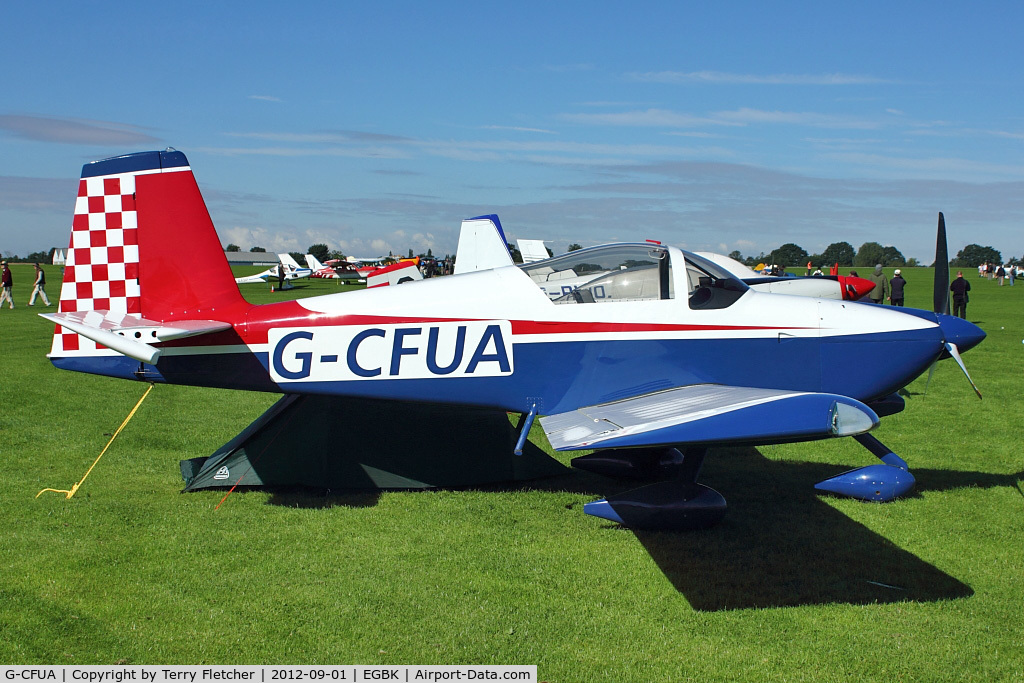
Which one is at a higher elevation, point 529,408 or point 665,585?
point 529,408

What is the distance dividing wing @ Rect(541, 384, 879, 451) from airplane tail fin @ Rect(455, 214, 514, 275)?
10718 millimetres

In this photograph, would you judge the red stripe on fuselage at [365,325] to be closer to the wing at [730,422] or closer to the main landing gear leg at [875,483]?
the wing at [730,422]

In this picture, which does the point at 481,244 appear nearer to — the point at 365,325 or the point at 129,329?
the point at 365,325

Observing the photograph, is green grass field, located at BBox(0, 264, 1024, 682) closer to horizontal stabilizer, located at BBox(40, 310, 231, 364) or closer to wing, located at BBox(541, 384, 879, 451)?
wing, located at BBox(541, 384, 879, 451)

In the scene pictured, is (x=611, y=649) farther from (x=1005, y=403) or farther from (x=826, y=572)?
(x=1005, y=403)

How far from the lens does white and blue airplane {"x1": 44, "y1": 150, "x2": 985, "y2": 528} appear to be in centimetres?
537

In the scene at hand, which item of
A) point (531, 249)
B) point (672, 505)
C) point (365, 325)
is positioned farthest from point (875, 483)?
point (531, 249)

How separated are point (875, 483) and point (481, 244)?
10.5 m

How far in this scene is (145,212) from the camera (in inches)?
215

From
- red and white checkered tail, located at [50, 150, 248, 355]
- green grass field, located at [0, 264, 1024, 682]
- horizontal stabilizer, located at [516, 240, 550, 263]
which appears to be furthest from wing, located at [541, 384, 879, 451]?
horizontal stabilizer, located at [516, 240, 550, 263]

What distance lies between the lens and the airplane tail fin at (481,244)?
599 inches

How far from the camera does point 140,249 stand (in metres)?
5.46

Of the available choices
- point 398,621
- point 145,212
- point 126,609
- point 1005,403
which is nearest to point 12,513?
point 126,609

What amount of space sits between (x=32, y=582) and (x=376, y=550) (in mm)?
1998
